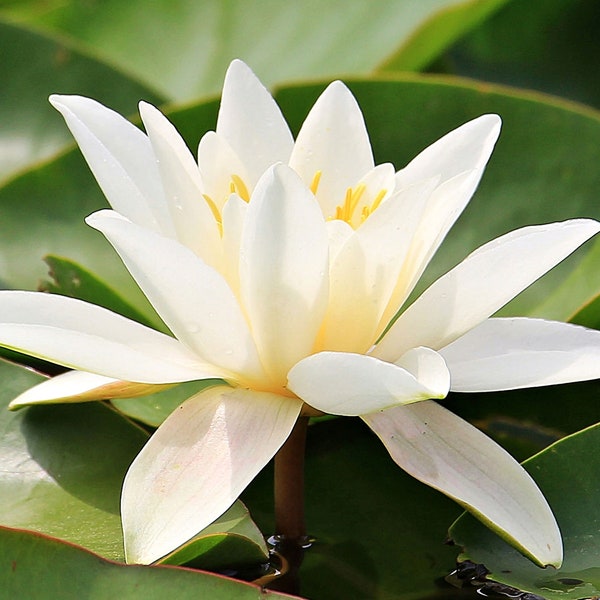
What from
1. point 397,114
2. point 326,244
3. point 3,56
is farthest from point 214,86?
point 326,244

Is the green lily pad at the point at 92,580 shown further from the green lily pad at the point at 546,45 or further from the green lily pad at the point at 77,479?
the green lily pad at the point at 546,45

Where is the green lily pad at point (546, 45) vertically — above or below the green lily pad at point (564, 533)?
above

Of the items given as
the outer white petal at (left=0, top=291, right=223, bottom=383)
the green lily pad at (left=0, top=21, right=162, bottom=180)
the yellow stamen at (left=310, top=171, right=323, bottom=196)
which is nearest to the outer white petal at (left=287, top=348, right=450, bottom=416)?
the outer white petal at (left=0, top=291, right=223, bottom=383)

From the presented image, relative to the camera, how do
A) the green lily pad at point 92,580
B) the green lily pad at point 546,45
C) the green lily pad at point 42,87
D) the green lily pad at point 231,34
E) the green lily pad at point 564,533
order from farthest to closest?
the green lily pad at point 546,45 → the green lily pad at point 231,34 → the green lily pad at point 42,87 → the green lily pad at point 564,533 → the green lily pad at point 92,580

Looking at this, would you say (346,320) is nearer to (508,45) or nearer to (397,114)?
(397,114)

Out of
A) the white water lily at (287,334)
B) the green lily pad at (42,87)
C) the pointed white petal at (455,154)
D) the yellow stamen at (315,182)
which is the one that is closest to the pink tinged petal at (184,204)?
the white water lily at (287,334)
